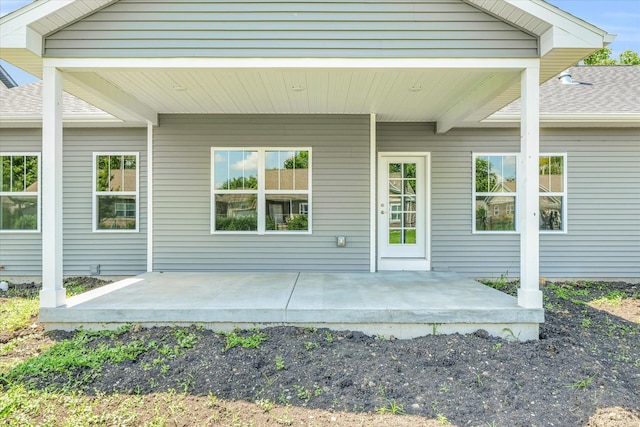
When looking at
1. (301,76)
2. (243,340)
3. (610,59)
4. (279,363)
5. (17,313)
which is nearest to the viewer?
(279,363)

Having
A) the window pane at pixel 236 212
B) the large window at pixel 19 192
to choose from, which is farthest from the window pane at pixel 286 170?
the large window at pixel 19 192

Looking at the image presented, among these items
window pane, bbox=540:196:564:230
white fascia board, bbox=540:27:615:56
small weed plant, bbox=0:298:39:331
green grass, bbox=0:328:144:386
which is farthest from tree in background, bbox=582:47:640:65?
small weed plant, bbox=0:298:39:331

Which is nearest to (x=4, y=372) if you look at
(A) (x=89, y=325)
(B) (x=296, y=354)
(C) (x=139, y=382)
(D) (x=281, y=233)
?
(A) (x=89, y=325)

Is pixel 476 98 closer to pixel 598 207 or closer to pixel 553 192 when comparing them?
pixel 553 192

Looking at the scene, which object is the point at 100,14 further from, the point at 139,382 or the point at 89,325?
the point at 139,382

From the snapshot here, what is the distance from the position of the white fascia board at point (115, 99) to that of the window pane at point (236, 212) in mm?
1682

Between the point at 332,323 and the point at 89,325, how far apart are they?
240 centimetres

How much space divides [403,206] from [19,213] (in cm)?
665

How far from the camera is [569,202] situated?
6691 millimetres

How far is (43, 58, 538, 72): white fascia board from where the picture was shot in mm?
3883

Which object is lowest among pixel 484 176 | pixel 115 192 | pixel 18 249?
pixel 18 249

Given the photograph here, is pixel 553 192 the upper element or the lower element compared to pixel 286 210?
upper

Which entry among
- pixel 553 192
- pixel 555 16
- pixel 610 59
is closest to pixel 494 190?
pixel 553 192

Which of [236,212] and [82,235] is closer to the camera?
[236,212]
